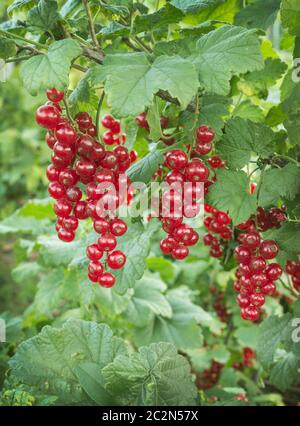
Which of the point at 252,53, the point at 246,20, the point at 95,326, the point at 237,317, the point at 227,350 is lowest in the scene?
the point at 227,350

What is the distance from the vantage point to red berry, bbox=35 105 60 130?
0.85 metres

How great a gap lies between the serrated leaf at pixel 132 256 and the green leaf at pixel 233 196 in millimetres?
221

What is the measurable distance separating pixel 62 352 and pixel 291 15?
768mm

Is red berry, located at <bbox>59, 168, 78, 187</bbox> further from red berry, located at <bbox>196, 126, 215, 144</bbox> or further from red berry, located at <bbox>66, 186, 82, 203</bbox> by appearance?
red berry, located at <bbox>196, 126, 215, 144</bbox>

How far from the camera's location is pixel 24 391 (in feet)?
3.18

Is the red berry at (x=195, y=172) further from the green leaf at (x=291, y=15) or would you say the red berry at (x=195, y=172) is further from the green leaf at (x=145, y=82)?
the green leaf at (x=291, y=15)

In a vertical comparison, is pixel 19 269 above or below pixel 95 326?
below

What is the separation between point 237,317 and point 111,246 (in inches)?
42.2

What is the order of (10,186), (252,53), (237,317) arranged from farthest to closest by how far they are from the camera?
(10,186)
(237,317)
(252,53)

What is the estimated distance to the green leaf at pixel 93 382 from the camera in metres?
0.95

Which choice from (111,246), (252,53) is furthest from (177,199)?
(252,53)

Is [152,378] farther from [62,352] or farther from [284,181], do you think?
[284,181]

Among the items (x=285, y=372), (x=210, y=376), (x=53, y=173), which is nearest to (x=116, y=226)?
(x=53, y=173)
